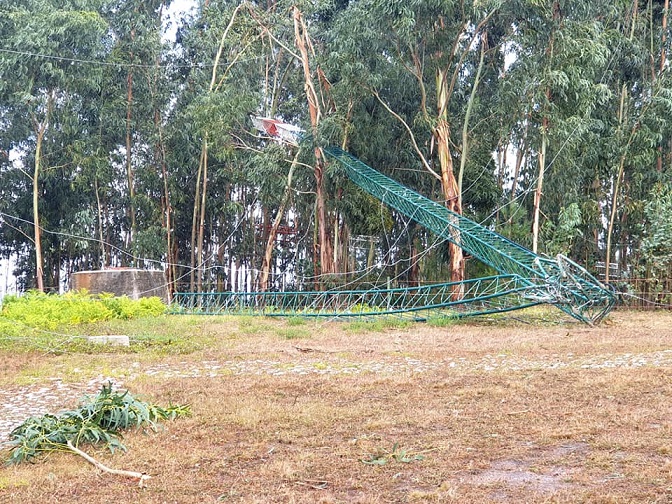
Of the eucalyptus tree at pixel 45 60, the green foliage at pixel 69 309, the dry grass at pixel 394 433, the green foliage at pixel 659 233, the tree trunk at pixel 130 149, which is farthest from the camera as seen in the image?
the tree trunk at pixel 130 149

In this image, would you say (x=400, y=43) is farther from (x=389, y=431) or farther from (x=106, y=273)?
(x=389, y=431)

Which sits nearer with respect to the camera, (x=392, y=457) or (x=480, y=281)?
(x=392, y=457)

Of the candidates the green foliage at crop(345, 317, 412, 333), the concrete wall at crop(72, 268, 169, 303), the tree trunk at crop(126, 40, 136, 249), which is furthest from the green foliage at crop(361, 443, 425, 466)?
the tree trunk at crop(126, 40, 136, 249)

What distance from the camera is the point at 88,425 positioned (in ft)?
15.5

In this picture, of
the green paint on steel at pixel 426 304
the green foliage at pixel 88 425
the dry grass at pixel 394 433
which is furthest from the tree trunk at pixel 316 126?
the green foliage at pixel 88 425

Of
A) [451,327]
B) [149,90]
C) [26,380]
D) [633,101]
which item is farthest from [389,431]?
[149,90]

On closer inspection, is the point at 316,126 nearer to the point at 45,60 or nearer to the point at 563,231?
the point at 563,231

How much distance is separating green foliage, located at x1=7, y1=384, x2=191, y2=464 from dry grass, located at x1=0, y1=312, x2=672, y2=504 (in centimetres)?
13

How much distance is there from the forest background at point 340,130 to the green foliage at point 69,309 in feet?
15.9

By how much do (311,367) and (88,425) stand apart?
3.13 m

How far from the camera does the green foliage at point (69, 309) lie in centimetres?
1145

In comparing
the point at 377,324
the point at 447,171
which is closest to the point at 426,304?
the point at 377,324

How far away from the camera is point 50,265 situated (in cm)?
2417

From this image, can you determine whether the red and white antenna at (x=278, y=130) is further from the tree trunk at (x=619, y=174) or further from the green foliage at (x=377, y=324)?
the tree trunk at (x=619, y=174)
